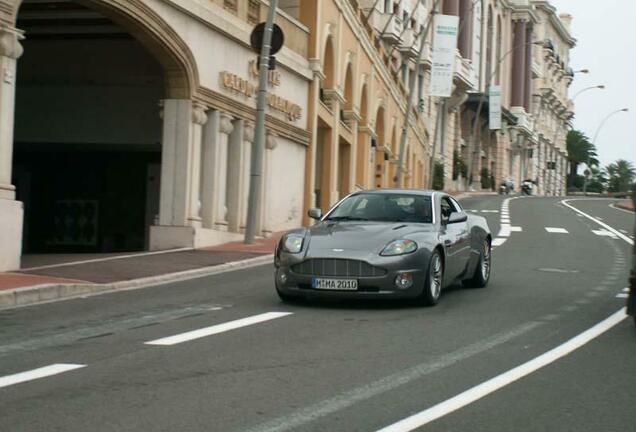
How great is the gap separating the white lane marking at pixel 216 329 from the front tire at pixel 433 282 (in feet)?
5.65

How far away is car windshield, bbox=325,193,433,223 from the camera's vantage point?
45.9 feet

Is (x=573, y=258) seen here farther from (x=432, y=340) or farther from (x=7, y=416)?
(x=7, y=416)

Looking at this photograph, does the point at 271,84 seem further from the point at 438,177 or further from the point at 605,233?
the point at 438,177

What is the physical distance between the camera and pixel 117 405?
701cm

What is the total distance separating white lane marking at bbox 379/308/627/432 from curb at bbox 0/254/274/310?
21.3 ft

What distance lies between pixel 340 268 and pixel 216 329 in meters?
2.26

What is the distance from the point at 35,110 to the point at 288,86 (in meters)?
7.15

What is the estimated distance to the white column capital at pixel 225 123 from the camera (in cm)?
2661

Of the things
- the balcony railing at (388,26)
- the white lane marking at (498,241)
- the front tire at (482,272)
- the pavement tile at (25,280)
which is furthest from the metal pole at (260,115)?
the balcony railing at (388,26)

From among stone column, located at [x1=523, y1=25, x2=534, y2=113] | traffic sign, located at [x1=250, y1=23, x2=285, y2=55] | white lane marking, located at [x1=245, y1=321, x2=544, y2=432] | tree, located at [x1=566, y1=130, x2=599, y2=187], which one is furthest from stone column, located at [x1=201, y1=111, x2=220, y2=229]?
tree, located at [x1=566, y1=130, x2=599, y2=187]

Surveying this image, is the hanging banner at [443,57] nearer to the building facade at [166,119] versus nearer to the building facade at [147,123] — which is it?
the building facade at [166,119]

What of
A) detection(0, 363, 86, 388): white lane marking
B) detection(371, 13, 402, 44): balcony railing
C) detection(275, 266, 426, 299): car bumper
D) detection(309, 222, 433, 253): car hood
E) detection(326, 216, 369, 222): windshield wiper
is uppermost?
detection(371, 13, 402, 44): balcony railing

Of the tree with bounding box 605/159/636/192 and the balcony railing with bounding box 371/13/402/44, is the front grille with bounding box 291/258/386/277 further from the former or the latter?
the tree with bounding box 605/159/636/192

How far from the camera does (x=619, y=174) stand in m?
195
